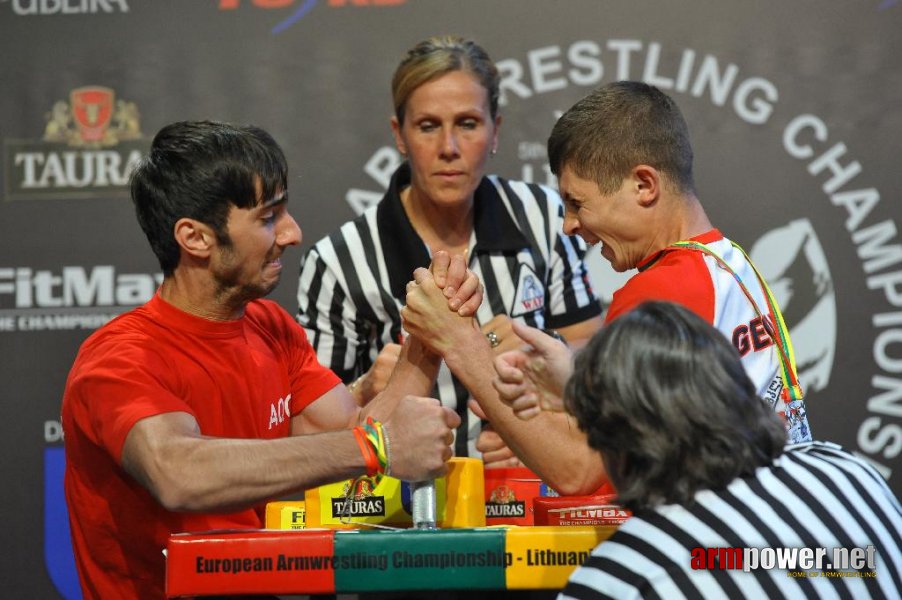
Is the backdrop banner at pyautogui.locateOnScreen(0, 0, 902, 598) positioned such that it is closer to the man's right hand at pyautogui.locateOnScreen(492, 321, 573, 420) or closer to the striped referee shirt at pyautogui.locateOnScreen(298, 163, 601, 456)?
the striped referee shirt at pyautogui.locateOnScreen(298, 163, 601, 456)

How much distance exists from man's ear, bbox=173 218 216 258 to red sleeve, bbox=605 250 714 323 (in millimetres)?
774

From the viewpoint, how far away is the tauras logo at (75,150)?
3.52 m

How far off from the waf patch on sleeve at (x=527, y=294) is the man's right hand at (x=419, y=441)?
1117 millimetres

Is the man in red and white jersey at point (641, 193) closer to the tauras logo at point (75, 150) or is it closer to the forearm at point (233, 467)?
the forearm at point (233, 467)

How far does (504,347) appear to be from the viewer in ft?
8.54

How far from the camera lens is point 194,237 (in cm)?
209

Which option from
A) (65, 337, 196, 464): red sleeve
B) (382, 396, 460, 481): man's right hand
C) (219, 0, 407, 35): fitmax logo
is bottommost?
(382, 396, 460, 481): man's right hand

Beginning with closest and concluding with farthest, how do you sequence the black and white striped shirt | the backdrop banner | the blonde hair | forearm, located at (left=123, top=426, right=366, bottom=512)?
the black and white striped shirt
forearm, located at (left=123, top=426, right=366, bottom=512)
the blonde hair
the backdrop banner

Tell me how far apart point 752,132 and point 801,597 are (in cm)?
235

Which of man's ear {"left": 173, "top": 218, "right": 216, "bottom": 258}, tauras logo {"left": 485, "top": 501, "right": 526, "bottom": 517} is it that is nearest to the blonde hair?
man's ear {"left": 173, "top": 218, "right": 216, "bottom": 258}

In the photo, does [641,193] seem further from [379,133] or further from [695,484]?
[379,133]

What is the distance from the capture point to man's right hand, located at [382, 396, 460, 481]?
1796 mm

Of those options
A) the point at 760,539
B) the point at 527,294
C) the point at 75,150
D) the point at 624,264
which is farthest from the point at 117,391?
the point at 75,150

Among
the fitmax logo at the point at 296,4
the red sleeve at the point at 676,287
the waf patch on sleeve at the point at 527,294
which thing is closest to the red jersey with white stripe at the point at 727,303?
the red sleeve at the point at 676,287
